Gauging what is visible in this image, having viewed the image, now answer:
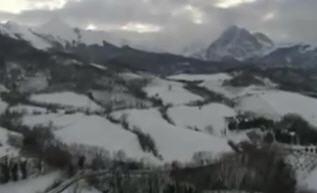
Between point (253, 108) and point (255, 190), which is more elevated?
point (253, 108)

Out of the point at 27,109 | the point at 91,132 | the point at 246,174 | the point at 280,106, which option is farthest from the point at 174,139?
the point at 280,106

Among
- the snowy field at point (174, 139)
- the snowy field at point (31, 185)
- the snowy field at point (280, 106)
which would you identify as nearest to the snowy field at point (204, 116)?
the snowy field at point (174, 139)

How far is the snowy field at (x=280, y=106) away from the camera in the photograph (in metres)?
174

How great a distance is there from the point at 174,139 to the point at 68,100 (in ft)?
209

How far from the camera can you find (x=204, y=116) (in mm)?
166250

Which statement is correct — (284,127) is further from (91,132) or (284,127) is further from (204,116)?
(91,132)

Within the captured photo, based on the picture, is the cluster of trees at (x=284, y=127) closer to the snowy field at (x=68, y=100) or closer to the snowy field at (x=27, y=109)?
the snowy field at (x=68, y=100)

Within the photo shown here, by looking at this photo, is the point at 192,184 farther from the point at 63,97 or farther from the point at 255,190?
the point at 63,97

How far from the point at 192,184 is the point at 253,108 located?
103134 millimetres

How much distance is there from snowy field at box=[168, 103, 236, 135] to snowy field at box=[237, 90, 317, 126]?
27.6ft

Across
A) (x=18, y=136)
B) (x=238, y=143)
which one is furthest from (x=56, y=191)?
(x=238, y=143)

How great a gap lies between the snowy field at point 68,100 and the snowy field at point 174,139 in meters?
25.3

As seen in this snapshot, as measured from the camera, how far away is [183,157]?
12106 cm

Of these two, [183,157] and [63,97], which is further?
[63,97]
